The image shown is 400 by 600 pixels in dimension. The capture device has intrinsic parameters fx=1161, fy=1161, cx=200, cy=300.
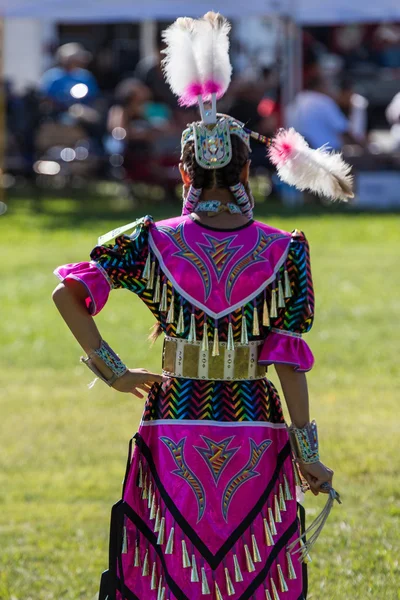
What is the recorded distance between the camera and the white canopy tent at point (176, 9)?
588 inches

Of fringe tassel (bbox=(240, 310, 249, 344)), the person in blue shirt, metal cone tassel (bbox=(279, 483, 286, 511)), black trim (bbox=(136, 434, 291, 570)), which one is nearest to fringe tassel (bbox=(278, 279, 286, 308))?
fringe tassel (bbox=(240, 310, 249, 344))

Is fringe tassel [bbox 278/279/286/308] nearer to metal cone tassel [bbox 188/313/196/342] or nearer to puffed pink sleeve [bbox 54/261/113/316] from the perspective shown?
metal cone tassel [bbox 188/313/196/342]

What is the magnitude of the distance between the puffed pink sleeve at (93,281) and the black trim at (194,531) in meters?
0.43

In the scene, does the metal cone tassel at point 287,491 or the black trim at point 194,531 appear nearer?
the black trim at point 194,531

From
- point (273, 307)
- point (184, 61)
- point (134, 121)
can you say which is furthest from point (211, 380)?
point (134, 121)

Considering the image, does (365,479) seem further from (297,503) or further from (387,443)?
(297,503)

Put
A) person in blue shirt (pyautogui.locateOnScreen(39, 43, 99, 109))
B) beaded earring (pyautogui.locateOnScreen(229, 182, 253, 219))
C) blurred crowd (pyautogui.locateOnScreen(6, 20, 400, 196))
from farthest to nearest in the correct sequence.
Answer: person in blue shirt (pyautogui.locateOnScreen(39, 43, 99, 109)), blurred crowd (pyautogui.locateOnScreen(6, 20, 400, 196)), beaded earring (pyautogui.locateOnScreen(229, 182, 253, 219))

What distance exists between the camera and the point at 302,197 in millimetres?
16219

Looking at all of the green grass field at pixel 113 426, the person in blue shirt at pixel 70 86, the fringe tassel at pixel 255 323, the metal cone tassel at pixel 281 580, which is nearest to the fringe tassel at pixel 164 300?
the fringe tassel at pixel 255 323

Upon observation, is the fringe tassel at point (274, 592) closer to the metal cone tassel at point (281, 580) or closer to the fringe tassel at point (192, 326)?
the metal cone tassel at point (281, 580)

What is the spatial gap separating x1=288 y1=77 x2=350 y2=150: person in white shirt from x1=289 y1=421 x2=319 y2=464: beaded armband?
1228cm

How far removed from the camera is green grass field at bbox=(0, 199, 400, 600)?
457 centimetres

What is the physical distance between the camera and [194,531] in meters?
3.23

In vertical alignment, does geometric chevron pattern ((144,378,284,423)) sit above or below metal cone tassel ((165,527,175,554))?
above
